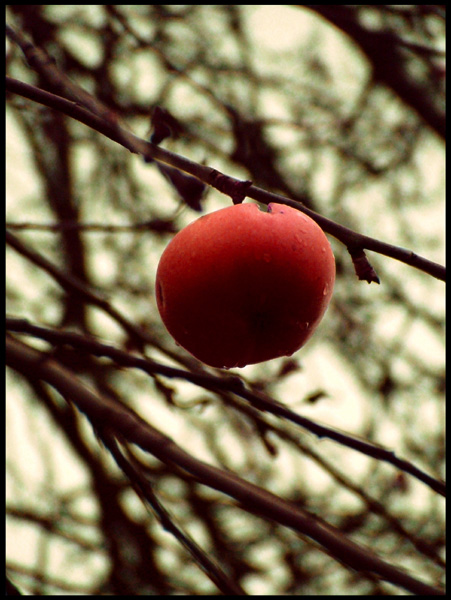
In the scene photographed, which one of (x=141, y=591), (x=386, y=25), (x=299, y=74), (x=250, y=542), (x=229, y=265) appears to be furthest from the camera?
(x=299, y=74)

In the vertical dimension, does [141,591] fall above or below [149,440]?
above

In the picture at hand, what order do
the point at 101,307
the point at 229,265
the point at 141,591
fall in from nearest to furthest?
the point at 229,265
the point at 101,307
the point at 141,591

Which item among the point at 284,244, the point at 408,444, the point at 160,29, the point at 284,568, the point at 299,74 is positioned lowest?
the point at 284,244

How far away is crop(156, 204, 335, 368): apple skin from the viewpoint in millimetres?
857

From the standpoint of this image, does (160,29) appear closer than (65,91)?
No

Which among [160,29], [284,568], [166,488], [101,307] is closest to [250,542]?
[284,568]

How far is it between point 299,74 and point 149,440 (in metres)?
2.82

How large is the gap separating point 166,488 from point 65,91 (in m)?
2.20

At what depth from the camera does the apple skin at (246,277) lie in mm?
857

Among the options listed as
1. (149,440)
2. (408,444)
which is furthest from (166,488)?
(149,440)

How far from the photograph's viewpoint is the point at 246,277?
855mm

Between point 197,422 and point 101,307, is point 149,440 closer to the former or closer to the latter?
point 101,307

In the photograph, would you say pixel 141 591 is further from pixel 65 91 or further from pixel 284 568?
pixel 65 91

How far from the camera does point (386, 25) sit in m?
3.12
